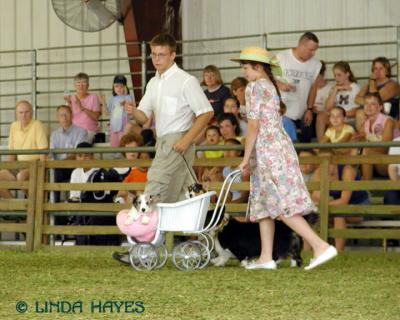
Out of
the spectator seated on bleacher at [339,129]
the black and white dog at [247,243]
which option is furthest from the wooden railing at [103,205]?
the black and white dog at [247,243]

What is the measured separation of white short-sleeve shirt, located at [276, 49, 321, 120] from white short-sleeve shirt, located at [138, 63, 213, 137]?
4040mm

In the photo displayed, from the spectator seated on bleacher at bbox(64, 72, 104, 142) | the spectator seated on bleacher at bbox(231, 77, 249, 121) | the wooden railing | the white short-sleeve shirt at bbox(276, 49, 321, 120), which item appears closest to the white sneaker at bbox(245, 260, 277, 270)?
the wooden railing

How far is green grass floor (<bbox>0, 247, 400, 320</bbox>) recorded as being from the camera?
22.3 ft

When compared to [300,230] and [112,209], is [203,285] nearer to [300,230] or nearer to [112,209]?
[300,230]

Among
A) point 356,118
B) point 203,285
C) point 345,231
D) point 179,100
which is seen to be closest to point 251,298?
point 203,285

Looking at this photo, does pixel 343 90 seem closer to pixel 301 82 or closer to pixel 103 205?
pixel 301 82

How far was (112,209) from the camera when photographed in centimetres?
1262

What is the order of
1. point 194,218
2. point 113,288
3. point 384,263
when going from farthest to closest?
1. point 384,263
2. point 194,218
3. point 113,288

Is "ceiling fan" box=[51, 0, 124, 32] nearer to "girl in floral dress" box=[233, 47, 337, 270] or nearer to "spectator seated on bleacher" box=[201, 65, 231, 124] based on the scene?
"spectator seated on bleacher" box=[201, 65, 231, 124]

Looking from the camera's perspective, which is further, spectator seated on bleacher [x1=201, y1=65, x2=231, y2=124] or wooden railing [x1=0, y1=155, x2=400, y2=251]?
spectator seated on bleacher [x1=201, y1=65, x2=231, y2=124]

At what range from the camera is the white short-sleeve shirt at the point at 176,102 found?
31.8 ft

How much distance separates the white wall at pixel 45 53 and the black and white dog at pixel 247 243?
7201 millimetres

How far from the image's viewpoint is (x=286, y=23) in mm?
15617

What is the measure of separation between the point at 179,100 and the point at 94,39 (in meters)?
7.71
